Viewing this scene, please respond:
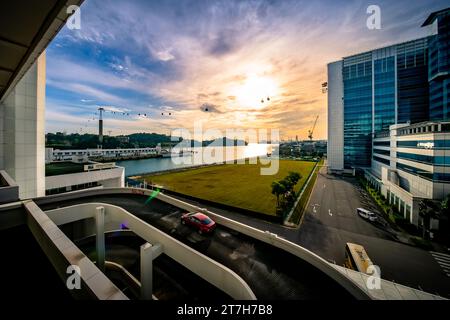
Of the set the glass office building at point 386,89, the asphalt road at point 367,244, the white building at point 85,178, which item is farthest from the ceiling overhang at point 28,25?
the glass office building at point 386,89

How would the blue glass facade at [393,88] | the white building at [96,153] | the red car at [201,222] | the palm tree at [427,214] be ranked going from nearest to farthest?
the red car at [201,222] → the palm tree at [427,214] → the blue glass facade at [393,88] → the white building at [96,153]

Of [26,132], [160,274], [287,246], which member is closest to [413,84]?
[287,246]

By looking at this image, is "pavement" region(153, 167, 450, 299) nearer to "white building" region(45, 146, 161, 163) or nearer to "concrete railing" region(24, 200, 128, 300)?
"concrete railing" region(24, 200, 128, 300)

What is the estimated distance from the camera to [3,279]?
529 centimetres

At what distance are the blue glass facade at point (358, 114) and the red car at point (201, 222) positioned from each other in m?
52.7

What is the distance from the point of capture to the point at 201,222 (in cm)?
945

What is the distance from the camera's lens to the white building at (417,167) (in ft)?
54.9

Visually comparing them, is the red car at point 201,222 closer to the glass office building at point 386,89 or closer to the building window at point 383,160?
the building window at point 383,160

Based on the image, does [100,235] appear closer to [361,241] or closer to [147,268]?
[147,268]

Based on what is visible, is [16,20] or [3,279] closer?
[16,20]

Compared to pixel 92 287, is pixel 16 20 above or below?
above
